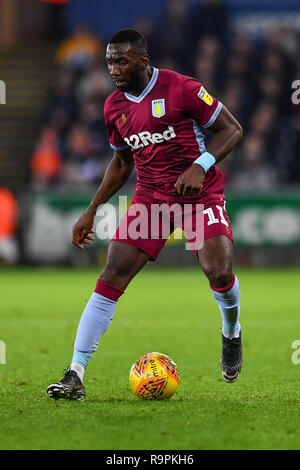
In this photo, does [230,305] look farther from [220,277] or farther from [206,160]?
[206,160]

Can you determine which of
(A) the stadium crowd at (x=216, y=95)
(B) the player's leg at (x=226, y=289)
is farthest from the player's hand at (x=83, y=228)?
(A) the stadium crowd at (x=216, y=95)

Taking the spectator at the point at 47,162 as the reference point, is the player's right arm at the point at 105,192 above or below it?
below

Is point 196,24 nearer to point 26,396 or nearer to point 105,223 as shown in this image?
point 105,223

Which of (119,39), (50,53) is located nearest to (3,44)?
(50,53)

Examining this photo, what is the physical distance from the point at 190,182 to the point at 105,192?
921 millimetres

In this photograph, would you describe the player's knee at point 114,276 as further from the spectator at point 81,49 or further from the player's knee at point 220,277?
the spectator at point 81,49

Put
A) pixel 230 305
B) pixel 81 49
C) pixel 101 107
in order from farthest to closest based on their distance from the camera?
pixel 81 49 → pixel 101 107 → pixel 230 305

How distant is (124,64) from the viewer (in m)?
5.30

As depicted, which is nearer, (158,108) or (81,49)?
(158,108)

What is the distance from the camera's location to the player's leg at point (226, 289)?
5.33 meters

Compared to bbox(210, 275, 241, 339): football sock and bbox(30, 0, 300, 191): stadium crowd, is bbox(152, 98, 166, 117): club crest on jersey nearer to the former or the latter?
bbox(210, 275, 241, 339): football sock

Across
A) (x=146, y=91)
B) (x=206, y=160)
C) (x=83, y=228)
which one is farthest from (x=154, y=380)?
(x=146, y=91)

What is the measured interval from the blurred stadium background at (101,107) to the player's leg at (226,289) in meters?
9.69
